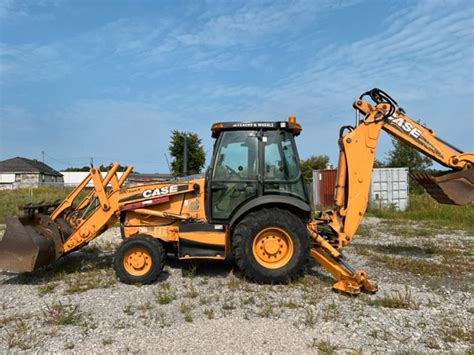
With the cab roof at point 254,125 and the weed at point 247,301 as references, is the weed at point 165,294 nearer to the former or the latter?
the weed at point 247,301

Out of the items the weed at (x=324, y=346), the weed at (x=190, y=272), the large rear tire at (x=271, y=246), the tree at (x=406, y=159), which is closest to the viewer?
the weed at (x=324, y=346)

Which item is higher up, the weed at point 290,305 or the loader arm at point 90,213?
the loader arm at point 90,213

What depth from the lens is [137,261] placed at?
21.5ft

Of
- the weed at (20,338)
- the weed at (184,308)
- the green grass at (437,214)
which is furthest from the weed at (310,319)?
the green grass at (437,214)

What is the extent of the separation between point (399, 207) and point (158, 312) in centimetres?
1726

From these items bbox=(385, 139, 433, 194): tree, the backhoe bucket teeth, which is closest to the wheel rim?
the backhoe bucket teeth

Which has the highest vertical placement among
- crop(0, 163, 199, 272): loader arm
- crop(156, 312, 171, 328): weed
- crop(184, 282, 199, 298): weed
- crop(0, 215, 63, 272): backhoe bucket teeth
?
crop(0, 163, 199, 272): loader arm

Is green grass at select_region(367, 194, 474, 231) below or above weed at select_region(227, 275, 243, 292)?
above

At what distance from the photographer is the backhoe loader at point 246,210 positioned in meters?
6.33

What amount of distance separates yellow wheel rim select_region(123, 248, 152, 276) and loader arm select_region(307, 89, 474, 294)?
8.45 ft

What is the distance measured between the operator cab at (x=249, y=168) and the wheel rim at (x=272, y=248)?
61 cm

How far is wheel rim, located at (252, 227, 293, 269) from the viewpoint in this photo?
6375 millimetres

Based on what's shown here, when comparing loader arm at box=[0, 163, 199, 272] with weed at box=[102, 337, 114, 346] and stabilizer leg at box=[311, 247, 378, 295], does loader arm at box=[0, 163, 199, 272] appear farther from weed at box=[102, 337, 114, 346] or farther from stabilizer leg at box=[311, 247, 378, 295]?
weed at box=[102, 337, 114, 346]

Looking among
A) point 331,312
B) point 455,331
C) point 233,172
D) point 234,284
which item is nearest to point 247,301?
point 234,284
